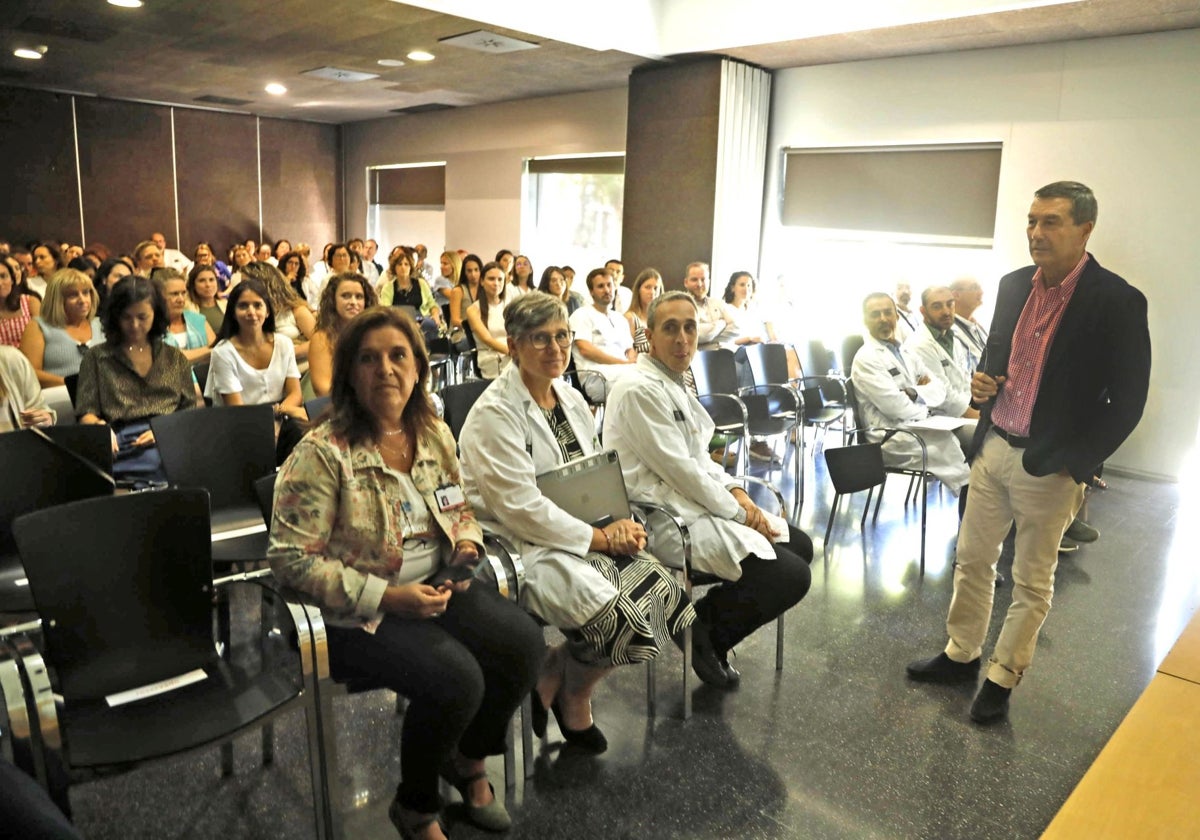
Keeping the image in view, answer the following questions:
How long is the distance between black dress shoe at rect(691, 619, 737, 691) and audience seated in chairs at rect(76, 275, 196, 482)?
83.2 inches

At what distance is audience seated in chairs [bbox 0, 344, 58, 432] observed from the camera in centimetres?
334

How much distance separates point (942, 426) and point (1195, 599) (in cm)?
130

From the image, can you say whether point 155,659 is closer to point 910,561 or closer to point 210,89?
point 910,561

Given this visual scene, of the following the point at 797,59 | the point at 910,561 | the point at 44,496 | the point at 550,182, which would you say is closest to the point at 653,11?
the point at 797,59

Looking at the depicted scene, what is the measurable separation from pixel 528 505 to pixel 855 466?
2.22m

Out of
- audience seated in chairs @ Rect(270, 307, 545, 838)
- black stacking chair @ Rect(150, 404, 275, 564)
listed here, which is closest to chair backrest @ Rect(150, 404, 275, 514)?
black stacking chair @ Rect(150, 404, 275, 564)

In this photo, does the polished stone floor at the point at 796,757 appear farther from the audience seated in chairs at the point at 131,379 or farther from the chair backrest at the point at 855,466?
the audience seated in chairs at the point at 131,379

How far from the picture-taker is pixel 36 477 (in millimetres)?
2598

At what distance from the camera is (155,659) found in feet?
6.51

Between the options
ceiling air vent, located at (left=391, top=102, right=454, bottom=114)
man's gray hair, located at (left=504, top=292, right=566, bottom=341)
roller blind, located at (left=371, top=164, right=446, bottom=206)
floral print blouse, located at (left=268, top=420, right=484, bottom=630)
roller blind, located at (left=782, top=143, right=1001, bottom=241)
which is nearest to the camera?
floral print blouse, located at (left=268, top=420, right=484, bottom=630)

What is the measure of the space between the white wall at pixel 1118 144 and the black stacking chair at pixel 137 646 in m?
6.23

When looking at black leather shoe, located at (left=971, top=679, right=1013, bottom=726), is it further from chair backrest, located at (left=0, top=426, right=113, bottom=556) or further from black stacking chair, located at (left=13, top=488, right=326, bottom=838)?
chair backrest, located at (left=0, top=426, right=113, bottom=556)

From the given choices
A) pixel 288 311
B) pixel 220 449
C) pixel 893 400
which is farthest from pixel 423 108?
pixel 220 449

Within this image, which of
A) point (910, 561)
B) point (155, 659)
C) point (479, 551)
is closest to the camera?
point (155, 659)
